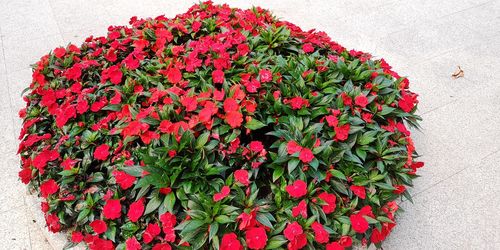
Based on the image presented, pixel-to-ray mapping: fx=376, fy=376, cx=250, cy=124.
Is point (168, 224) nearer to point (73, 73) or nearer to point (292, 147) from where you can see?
point (292, 147)

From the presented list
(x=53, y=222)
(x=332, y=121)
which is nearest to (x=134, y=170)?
(x=53, y=222)

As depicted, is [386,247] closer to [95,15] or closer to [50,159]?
[50,159]

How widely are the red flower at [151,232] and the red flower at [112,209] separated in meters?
0.15

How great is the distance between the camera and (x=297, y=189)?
1.70 meters

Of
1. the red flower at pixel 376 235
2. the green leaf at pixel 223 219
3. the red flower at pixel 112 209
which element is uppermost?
the green leaf at pixel 223 219

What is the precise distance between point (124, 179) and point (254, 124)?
0.67 metres

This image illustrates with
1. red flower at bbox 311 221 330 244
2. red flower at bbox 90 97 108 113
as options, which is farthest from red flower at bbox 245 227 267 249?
red flower at bbox 90 97 108 113

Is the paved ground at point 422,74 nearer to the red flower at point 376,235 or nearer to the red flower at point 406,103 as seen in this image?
the red flower at point 376,235

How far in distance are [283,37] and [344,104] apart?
761mm

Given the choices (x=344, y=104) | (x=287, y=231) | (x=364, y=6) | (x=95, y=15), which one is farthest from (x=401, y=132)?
(x=95, y=15)

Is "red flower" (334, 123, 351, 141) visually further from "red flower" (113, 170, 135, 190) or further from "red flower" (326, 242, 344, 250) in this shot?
"red flower" (113, 170, 135, 190)

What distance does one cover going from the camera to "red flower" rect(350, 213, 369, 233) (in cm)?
170

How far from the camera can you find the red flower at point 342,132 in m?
1.92

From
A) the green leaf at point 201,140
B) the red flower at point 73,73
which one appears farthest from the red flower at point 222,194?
the red flower at point 73,73
